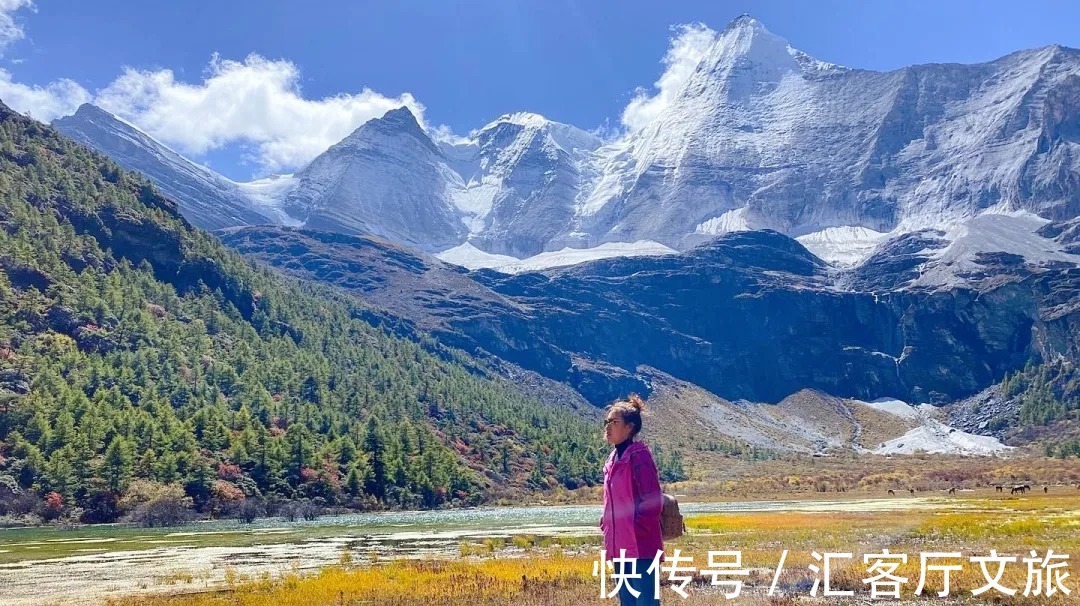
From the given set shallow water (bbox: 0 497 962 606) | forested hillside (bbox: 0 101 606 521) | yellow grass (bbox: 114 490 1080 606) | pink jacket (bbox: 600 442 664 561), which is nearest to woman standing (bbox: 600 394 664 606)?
pink jacket (bbox: 600 442 664 561)

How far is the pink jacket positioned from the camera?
1164 cm

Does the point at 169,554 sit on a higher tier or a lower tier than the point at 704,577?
lower

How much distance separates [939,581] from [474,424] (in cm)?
17131

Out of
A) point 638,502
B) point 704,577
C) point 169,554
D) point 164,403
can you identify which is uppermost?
point 164,403

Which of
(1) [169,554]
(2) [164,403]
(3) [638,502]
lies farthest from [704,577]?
(2) [164,403]

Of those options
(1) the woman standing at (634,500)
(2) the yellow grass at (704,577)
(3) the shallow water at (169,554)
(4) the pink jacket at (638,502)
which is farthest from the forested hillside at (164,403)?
(4) the pink jacket at (638,502)

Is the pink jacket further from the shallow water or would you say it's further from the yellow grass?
the shallow water

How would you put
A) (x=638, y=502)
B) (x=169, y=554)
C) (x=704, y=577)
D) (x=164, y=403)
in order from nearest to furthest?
(x=638, y=502)
(x=704, y=577)
(x=169, y=554)
(x=164, y=403)

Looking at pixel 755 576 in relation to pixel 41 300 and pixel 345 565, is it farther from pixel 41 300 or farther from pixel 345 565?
pixel 41 300

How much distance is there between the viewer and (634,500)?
38.3 feet

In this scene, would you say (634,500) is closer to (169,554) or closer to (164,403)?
(169,554)

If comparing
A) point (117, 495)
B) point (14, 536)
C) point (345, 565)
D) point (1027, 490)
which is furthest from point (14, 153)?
point (1027, 490)

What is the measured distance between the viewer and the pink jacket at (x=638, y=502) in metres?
11.6

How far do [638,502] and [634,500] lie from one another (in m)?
0.06
